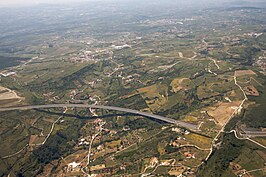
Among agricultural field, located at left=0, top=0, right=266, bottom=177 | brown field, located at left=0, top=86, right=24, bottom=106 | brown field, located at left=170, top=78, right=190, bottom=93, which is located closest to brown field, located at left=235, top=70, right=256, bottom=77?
agricultural field, located at left=0, top=0, right=266, bottom=177

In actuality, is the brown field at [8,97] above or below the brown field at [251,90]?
below

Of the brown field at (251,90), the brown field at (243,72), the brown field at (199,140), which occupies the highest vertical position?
the brown field at (251,90)

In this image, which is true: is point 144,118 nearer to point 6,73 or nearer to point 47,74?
point 47,74

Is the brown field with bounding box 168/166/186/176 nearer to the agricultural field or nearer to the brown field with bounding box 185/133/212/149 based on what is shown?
the agricultural field

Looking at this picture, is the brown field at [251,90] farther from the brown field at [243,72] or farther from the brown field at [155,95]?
the brown field at [155,95]

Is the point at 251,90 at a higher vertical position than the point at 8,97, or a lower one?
higher

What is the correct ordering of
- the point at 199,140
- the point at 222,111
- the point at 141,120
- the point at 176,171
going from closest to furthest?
the point at 176,171, the point at 199,140, the point at 222,111, the point at 141,120

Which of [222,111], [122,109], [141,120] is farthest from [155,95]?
[222,111]

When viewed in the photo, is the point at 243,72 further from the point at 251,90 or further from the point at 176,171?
the point at 176,171

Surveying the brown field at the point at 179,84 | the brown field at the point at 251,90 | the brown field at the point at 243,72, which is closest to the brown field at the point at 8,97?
the brown field at the point at 179,84
